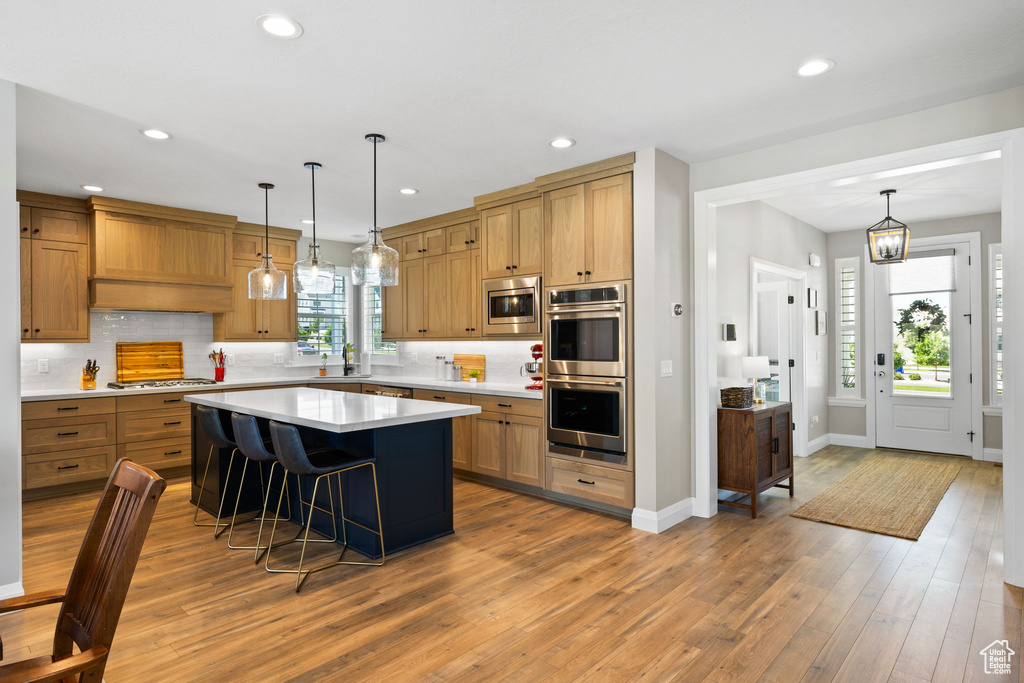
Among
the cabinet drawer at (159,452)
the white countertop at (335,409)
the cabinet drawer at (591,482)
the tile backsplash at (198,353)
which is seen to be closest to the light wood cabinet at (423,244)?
the tile backsplash at (198,353)

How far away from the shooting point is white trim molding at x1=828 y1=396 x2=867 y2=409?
6910 mm

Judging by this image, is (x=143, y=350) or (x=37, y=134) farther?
(x=143, y=350)

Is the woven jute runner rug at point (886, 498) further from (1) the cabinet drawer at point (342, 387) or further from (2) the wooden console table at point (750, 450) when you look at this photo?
(1) the cabinet drawer at point (342, 387)

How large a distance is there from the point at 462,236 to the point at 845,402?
5.13 m

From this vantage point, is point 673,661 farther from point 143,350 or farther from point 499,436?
point 143,350

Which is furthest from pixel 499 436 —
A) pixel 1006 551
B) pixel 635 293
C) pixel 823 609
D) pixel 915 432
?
pixel 915 432

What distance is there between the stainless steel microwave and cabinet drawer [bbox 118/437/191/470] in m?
3.14

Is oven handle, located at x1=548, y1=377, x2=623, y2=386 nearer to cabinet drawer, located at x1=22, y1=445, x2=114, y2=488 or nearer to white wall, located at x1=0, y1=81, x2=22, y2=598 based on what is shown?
white wall, located at x1=0, y1=81, x2=22, y2=598

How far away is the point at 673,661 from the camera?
2328 mm

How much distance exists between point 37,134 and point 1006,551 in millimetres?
6202

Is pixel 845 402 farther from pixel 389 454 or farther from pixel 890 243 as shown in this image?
pixel 389 454

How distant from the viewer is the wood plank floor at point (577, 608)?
7.54 ft

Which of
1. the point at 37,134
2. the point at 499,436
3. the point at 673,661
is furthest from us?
the point at 499,436

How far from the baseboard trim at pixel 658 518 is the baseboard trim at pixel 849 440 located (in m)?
3.99
